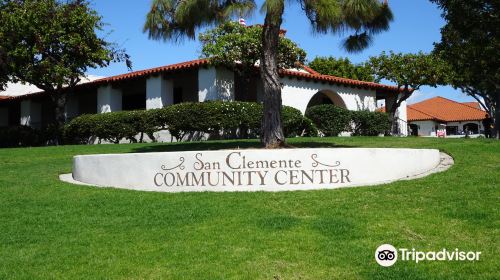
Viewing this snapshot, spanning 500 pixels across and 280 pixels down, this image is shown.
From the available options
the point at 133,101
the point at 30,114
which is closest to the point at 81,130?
the point at 133,101

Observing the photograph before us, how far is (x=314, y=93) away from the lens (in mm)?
21422

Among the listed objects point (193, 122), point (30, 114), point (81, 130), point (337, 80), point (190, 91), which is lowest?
point (81, 130)

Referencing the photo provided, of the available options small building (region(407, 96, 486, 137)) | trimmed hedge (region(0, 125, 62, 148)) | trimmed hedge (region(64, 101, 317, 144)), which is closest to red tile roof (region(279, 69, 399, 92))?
trimmed hedge (region(64, 101, 317, 144))

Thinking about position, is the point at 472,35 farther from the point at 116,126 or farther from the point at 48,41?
the point at 48,41

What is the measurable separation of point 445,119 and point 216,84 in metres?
34.5

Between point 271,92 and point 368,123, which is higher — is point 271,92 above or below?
above

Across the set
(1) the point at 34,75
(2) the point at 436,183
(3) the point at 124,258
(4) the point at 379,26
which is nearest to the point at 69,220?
(3) the point at 124,258

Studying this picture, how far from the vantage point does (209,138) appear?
1778 cm

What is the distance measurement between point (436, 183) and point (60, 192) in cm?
607

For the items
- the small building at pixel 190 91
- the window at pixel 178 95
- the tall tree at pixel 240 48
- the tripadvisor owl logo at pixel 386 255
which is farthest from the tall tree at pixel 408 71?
the tripadvisor owl logo at pixel 386 255

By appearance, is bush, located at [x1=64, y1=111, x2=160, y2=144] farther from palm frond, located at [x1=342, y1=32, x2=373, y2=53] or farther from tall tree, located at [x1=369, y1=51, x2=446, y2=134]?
tall tree, located at [x1=369, y1=51, x2=446, y2=134]

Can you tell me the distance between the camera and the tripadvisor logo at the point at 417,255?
4988 millimetres

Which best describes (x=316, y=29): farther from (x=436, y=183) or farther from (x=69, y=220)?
(x=69, y=220)

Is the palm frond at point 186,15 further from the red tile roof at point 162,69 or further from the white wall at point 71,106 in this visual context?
the white wall at point 71,106
